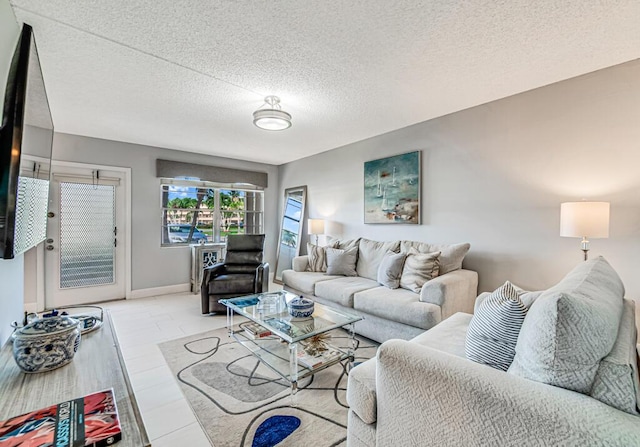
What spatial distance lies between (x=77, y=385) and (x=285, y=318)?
1.52 meters

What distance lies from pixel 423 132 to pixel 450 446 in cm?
327

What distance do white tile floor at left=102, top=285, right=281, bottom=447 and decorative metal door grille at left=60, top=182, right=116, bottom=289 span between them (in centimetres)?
53

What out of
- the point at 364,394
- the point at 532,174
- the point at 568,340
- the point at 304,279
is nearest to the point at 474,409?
the point at 568,340

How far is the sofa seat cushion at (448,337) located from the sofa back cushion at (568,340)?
63cm

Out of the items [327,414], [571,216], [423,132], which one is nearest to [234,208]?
[423,132]

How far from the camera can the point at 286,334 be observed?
203 centimetres

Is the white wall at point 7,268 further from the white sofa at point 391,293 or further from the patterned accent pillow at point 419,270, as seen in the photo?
the patterned accent pillow at point 419,270

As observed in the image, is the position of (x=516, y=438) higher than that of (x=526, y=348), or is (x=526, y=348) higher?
(x=526, y=348)

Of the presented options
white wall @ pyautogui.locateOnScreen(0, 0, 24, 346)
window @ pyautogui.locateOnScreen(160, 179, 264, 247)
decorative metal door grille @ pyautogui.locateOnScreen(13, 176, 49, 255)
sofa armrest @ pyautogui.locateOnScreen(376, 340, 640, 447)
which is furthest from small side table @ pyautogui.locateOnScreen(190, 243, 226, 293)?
sofa armrest @ pyautogui.locateOnScreen(376, 340, 640, 447)

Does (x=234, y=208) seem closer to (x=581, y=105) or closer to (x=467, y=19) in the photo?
(x=467, y=19)

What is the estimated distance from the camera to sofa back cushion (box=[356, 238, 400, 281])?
3563 mm

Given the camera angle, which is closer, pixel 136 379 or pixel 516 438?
pixel 516 438

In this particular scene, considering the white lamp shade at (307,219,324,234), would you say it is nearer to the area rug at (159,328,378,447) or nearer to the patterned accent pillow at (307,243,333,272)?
the patterned accent pillow at (307,243,333,272)

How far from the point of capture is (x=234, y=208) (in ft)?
18.2
